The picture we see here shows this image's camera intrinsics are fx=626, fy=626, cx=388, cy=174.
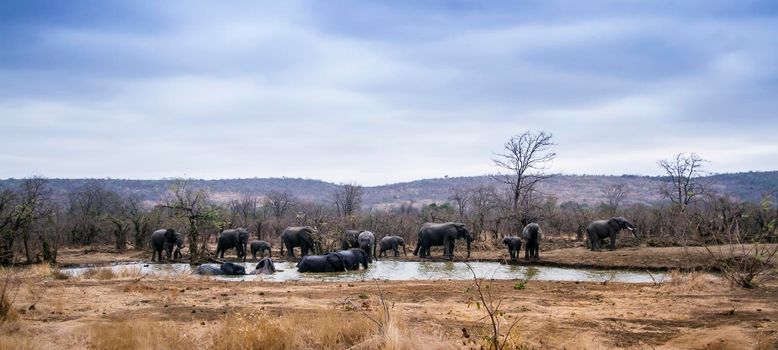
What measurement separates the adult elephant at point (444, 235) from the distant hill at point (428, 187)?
97903 mm

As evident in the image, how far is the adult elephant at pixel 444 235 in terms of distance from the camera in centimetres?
3334

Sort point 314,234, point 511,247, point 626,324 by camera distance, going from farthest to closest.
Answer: point 314,234 < point 511,247 < point 626,324

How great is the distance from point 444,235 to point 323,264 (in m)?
10.2

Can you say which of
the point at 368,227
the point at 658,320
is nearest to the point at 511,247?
the point at 368,227

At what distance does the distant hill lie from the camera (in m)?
136

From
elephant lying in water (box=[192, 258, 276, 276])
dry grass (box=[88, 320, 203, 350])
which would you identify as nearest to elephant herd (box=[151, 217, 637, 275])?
elephant lying in water (box=[192, 258, 276, 276])

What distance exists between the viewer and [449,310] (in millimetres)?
12352

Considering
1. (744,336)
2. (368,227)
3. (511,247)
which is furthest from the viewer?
(368,227)

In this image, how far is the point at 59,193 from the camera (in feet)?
429

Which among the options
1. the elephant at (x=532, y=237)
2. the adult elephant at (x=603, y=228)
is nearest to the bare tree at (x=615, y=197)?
the adult elephant at (x=603, y=228)

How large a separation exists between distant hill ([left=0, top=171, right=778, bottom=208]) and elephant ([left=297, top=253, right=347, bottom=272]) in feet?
351

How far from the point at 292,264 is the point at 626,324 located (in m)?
20.9

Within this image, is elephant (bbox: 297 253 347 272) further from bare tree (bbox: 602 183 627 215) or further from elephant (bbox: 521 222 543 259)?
bare tree (bbox: 602 183 627 215)

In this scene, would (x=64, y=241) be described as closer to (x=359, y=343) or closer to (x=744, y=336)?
(x=359, y=343)
